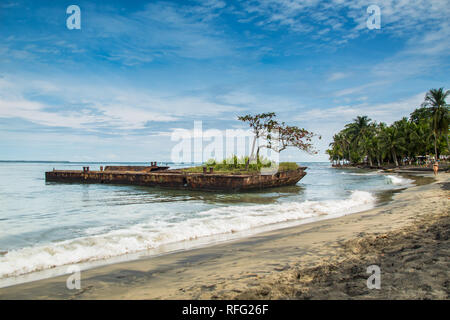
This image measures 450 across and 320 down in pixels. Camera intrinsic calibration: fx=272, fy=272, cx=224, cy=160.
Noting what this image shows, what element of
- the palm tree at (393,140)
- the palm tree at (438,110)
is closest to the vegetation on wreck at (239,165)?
the palm tree at (438,110)

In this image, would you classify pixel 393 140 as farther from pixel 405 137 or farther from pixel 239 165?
pixel 239 165

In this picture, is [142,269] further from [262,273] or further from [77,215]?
[77,215]

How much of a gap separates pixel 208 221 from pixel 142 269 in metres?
4.55

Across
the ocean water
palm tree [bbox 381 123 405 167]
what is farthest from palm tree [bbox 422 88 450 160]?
the ocean water

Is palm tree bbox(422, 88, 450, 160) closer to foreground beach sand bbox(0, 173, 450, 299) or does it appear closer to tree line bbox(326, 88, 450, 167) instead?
tree line bbox(326, 88, 450, 167)

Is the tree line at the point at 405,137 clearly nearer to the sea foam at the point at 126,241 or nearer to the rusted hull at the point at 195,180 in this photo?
the rusted hull at the point at 195,180

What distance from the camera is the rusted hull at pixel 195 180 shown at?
65.4 feet

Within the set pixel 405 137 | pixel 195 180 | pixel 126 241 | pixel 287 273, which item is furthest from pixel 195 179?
pixel 405 137

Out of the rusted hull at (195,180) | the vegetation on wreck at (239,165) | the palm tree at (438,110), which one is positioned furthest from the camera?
the palm tree at (438,110)

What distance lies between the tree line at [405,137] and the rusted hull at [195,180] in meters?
32.8

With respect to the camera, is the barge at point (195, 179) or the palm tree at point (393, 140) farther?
the palm tree at point (393, 140)
